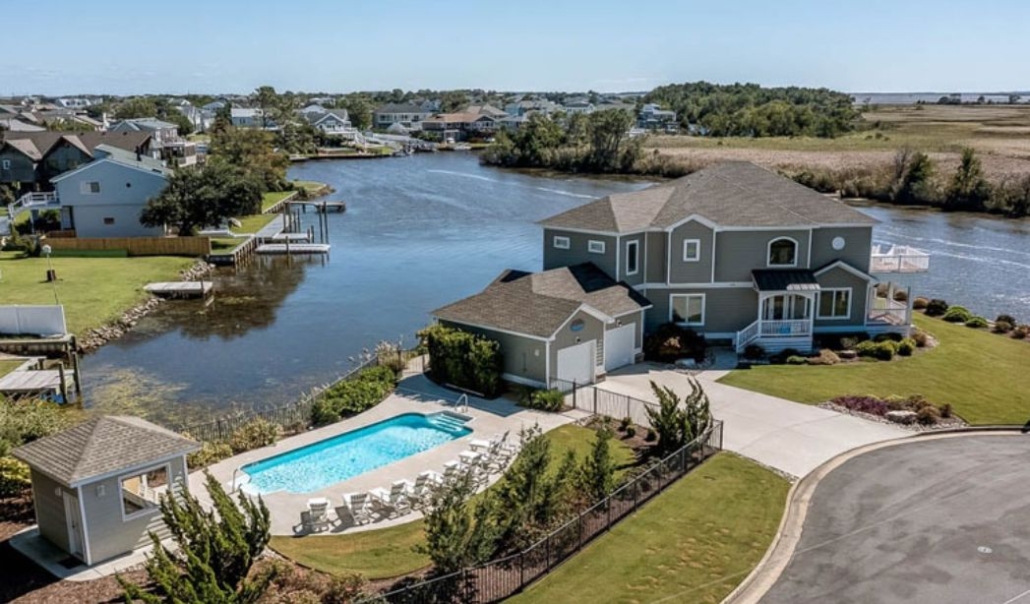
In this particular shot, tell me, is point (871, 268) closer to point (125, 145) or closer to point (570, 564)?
point (570, 564)

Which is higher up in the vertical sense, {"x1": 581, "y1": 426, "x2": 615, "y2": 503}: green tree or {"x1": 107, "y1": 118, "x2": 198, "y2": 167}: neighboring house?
{"x1": 107, "y1": 118, "x2": 198, "y2": 167}: neighboring house

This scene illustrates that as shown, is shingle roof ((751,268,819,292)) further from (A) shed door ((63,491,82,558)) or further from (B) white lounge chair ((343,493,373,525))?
(A) shed door ((63,491,82,558))

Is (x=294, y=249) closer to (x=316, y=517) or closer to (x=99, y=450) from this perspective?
(x=316, y=517)

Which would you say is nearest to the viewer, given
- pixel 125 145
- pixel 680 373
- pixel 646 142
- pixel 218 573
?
pixel 218 573

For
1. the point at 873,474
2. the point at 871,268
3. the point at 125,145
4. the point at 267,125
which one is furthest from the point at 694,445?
the point at 267,125

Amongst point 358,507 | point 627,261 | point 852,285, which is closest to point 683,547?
point 358,507

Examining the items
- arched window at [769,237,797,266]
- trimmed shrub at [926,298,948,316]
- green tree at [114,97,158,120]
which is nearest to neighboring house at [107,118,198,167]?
green tree at [114,97,158,120]
